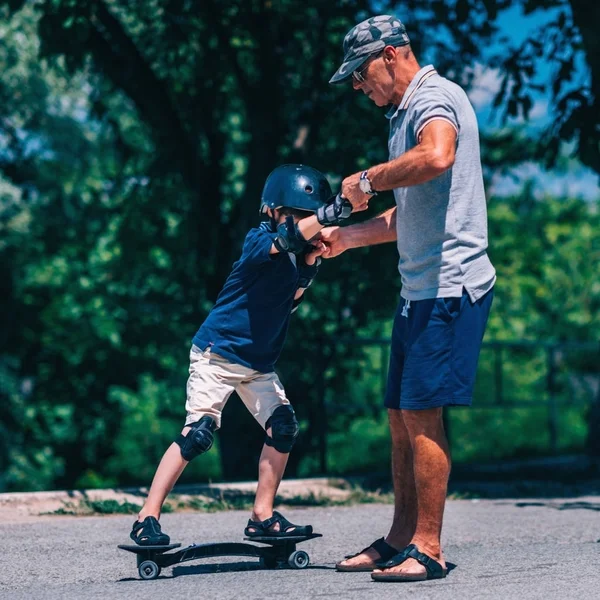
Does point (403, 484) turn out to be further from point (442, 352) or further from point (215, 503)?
point (215, 503)

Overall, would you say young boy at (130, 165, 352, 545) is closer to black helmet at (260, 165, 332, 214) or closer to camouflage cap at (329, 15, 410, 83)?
black helmet at (260, 165, 332, 214)

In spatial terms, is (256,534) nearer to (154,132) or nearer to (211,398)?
(211,398)

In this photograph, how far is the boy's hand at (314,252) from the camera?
5.00 metres

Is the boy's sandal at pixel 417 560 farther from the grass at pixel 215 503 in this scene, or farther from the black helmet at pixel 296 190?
the grass at pixel 215 503

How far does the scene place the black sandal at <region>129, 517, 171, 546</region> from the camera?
458 centimetres

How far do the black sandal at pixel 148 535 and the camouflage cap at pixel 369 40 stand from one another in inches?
75.2

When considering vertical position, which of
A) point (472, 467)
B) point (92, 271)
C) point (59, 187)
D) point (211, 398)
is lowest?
point (472, 467)

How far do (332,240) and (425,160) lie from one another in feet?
2.49

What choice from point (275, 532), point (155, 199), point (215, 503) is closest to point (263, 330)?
point (275, 532)

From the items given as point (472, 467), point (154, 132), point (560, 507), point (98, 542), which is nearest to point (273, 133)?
point (154, 132)

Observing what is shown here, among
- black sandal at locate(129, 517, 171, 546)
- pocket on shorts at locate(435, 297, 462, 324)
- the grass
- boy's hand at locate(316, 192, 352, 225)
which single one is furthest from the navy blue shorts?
the grass

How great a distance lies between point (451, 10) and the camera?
991cm

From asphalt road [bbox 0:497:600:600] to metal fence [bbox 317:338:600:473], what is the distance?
351 cm

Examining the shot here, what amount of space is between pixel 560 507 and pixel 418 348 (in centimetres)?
325
